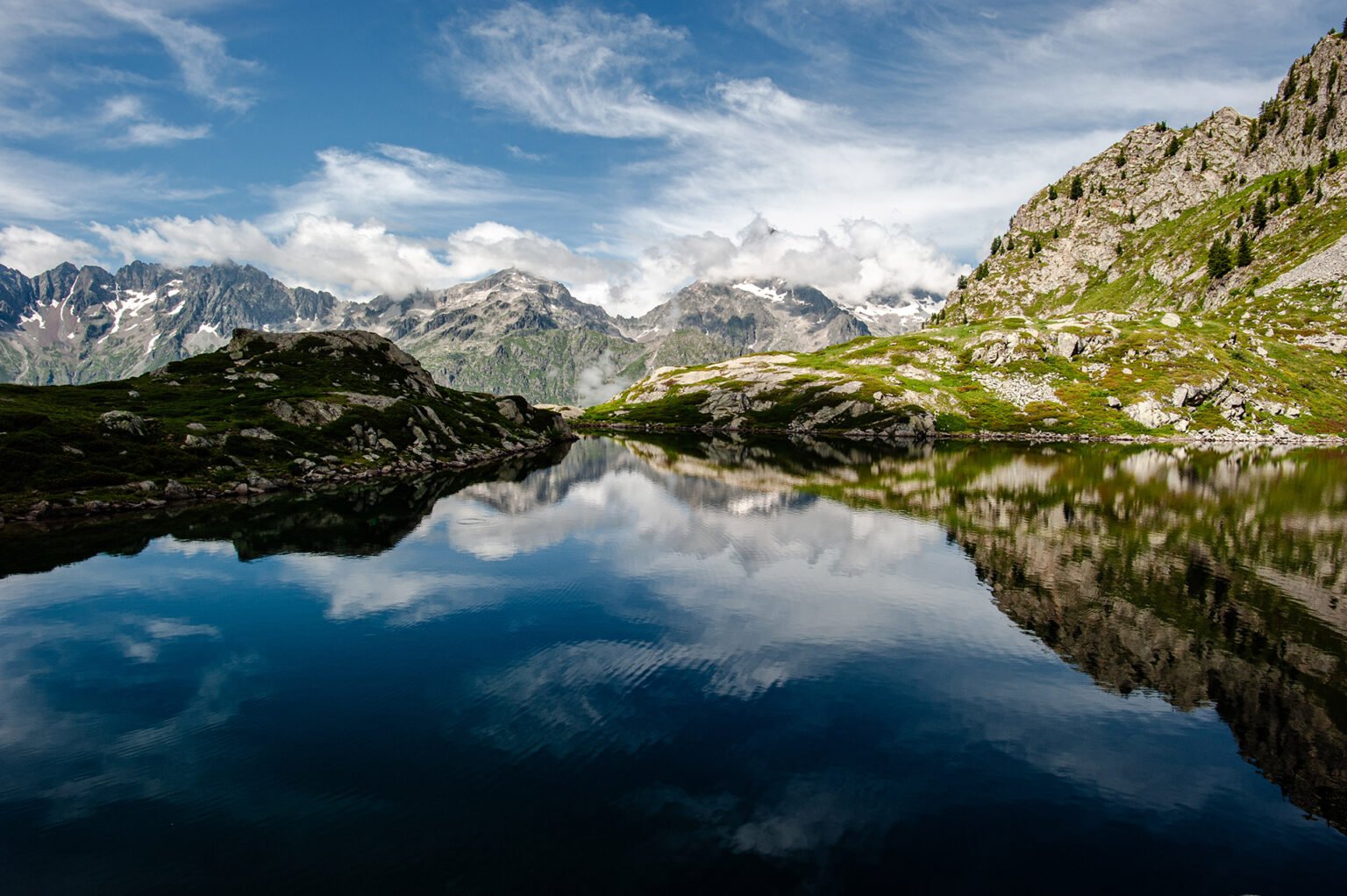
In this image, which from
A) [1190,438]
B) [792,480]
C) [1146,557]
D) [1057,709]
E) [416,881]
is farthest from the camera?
[1190,438]

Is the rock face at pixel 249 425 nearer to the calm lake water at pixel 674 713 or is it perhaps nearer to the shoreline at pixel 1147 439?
the calm lake water at pixel 674 713

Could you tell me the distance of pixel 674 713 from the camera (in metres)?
29.7

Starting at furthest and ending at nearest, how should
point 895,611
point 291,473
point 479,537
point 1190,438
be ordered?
point 1190,438 → point 291,473 → point 479,537 → point 895,611

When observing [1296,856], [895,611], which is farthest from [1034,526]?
[1296,856]

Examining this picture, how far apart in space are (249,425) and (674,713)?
102 m

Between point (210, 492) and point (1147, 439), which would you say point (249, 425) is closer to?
point (210, 492)

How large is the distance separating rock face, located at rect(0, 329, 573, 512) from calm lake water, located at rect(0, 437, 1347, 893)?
17.2 metres

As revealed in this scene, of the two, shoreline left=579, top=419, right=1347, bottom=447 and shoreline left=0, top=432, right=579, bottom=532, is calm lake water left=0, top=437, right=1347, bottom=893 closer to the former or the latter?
shoreline left=0, top=432, right=579, bottom=532

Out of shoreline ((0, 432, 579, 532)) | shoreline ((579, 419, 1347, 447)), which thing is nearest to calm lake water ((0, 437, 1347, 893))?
shoreline ((0, 432, 579, 532))

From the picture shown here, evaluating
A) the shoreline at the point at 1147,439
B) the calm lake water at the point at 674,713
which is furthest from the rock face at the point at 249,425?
the shoreline at the point at 1147,439

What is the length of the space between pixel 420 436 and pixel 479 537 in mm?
67464

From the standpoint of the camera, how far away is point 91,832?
2073cm

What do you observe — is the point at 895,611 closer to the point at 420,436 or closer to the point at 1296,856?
the point at 1296,856

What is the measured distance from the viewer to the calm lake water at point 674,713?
20016 millimetres
